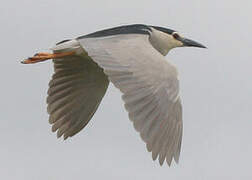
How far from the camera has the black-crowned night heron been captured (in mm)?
8430

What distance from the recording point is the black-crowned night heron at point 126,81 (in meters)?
8.43

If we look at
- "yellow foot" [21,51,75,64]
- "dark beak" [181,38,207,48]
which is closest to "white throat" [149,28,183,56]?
"dark beak" [181,38,207,48]

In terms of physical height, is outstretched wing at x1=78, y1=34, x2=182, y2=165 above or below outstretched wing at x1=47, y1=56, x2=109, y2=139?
above

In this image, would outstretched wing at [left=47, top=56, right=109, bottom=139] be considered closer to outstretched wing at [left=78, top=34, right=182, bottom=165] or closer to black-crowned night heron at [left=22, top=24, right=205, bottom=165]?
black-crowned night heron at [left=22, top=24, right=205, bottom=165]

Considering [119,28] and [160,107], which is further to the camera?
[119,28]

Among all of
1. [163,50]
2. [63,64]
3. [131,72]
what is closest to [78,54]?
[63,64]

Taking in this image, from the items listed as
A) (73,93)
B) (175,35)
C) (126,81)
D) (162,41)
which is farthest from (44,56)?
(126,81)

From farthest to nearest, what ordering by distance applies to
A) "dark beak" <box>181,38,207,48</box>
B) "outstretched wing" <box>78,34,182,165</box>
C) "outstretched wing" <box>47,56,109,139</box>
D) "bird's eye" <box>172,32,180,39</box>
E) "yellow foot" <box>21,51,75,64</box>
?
"dark beak" <box>181,38,207,48</box>
"bird's eye" <box>172,32,180,39</box>
"outstretched wing" <box>47,56,109,139</box>
"yellow foot" <box>21,51,75,64</box>
"outstretched wing" <box>78,34,182,165</box>

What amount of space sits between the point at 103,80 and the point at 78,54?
57 centimetres

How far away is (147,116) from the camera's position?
27.8 feet

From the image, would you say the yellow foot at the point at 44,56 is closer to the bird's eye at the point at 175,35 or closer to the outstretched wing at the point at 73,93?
the outstretched wing at the point at 73,93

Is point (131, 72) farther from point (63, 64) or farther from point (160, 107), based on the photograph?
point (63, 64)

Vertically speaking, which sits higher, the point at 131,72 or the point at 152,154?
the point at 131,72

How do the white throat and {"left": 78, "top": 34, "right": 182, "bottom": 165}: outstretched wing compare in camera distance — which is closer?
{"left": 78, "top": 34, "right": 182, "bottom": 165}: outstretched wing
